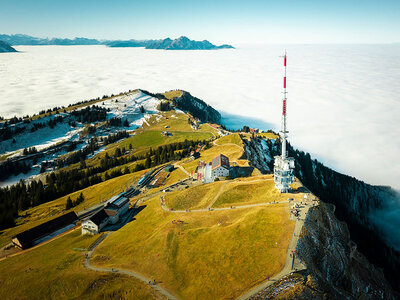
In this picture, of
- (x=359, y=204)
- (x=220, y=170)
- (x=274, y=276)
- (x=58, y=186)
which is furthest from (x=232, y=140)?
(x=274, y=276)

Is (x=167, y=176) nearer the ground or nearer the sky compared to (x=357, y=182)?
nearer the sky

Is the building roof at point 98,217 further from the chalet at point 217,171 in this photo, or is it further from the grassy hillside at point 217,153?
the grassy hillside at point 217,153

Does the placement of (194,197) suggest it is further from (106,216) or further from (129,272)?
(129,272)

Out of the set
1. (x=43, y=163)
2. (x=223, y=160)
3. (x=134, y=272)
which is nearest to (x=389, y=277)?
(x=223, y=160)

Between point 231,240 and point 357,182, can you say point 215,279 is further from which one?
point 357,182

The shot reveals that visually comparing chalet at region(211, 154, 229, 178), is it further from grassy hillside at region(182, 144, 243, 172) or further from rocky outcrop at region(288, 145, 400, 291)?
rocky outcrop at region(288, 145, 400, 291)

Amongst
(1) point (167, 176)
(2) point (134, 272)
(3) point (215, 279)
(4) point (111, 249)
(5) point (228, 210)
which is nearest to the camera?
(3) point (215, 279)

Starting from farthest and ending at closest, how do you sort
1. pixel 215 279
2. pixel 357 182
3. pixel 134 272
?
pixel 357 182 < pixel 134 272 < pixel 215 279

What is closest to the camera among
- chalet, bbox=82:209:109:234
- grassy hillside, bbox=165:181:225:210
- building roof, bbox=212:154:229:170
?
chalet, bbox=82:209:109:234

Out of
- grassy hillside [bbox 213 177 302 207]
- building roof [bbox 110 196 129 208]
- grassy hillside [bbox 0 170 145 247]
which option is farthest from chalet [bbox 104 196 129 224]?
grassy hillside [bbox 213 177 302 207]
